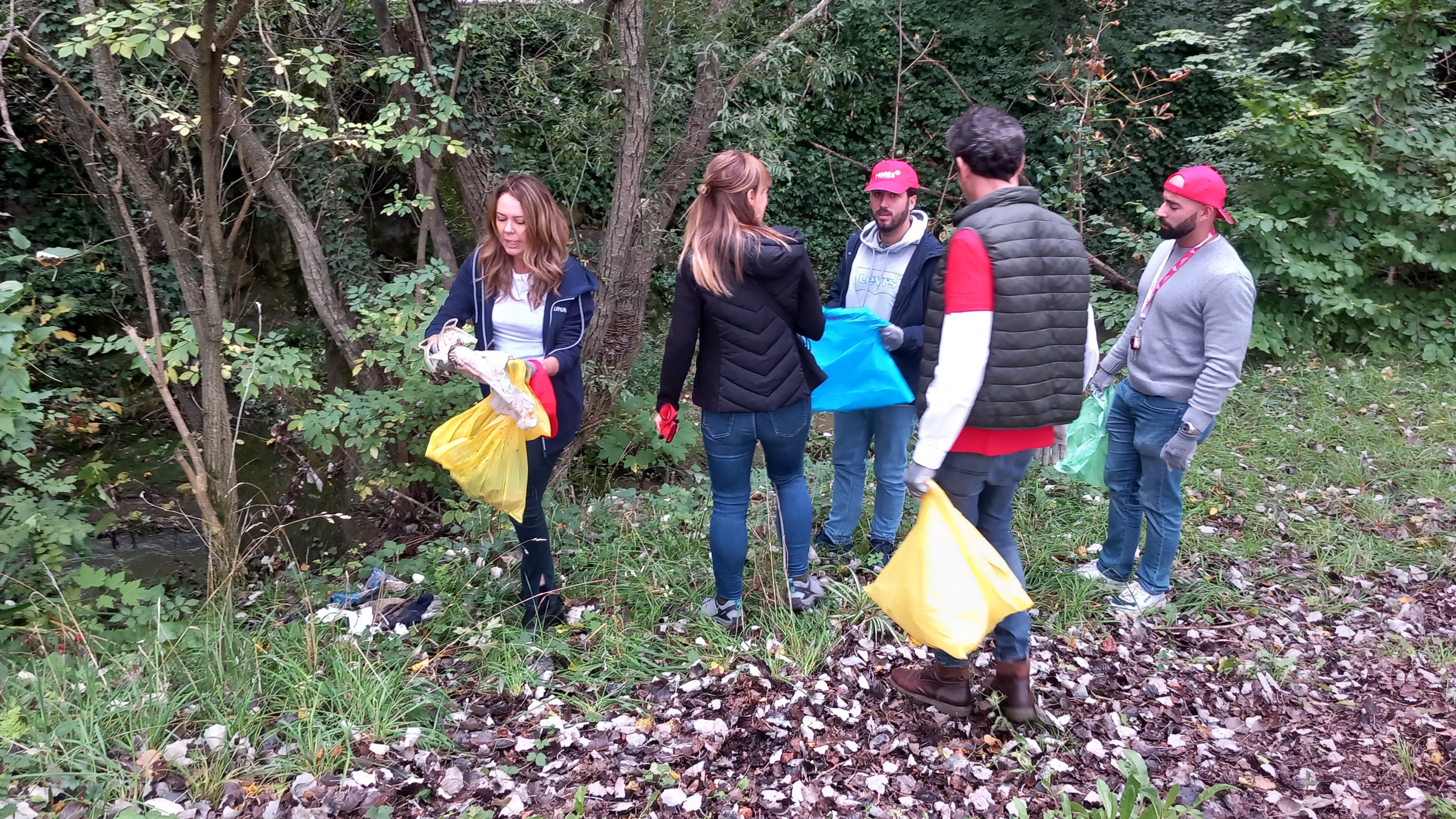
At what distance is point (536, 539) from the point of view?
3320 mm

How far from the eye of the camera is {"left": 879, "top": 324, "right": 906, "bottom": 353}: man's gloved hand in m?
3.37

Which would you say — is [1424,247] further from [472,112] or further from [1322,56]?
[472,112]

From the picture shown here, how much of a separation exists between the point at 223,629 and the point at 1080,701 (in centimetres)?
319

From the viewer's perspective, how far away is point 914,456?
2.53 meters

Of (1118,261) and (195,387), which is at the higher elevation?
(1118,261)

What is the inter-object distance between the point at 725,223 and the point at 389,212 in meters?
2.86

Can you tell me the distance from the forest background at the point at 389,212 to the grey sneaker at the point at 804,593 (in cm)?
144

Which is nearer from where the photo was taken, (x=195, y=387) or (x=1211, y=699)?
(x=1211, y=699)

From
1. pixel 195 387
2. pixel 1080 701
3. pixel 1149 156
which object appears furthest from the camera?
pixel 1149 156

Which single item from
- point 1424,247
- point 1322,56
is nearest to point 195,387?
point 1424,247

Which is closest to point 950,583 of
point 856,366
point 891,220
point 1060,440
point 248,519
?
point 1060,440

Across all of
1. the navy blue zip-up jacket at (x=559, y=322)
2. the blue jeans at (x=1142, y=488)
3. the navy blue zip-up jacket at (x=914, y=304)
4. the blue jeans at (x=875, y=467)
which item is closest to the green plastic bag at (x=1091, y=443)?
the blue jeans at (x=1142, y=488)

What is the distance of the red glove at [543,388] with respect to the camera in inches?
120

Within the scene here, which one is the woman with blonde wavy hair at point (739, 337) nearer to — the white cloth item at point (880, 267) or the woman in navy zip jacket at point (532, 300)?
the woman in navy zip jacket at point (532, 300)
